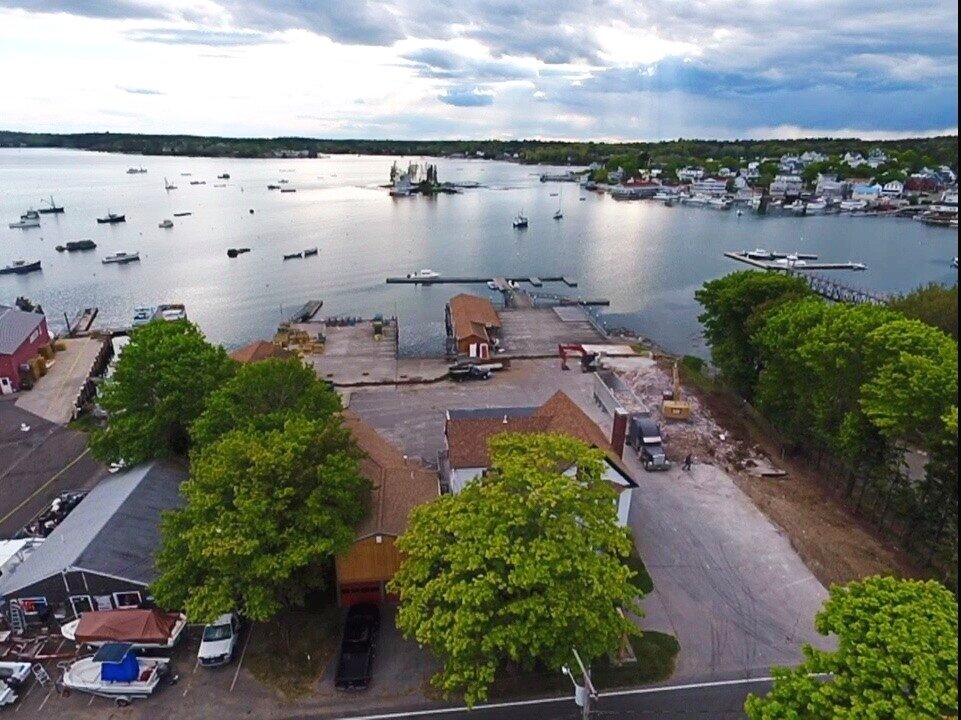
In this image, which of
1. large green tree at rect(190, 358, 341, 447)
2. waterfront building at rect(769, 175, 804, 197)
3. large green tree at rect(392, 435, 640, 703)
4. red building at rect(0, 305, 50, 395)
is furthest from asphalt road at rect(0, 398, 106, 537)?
waterfront building at rect(769, 175, 804, 197)

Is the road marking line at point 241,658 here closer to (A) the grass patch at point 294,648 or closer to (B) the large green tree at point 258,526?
(A) the grass patch at point 294,648

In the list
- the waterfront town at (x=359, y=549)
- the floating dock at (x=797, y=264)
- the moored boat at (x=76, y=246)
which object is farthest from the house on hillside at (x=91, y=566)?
the moored boat at (x=76, y=246)

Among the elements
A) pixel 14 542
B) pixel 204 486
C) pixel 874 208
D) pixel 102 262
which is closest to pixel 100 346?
pixel 14 542

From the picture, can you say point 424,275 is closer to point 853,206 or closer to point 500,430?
point 500,430

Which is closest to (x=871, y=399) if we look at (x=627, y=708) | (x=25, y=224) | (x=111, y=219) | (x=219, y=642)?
(x=627, y=708)

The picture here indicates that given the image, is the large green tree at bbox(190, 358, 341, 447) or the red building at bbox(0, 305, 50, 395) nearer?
the large green tree at bbox(190, 358, 341, 447)

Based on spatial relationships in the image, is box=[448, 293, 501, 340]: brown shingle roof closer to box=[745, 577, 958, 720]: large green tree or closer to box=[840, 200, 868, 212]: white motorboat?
box=[745, 577, 958, 720]: large green tree
